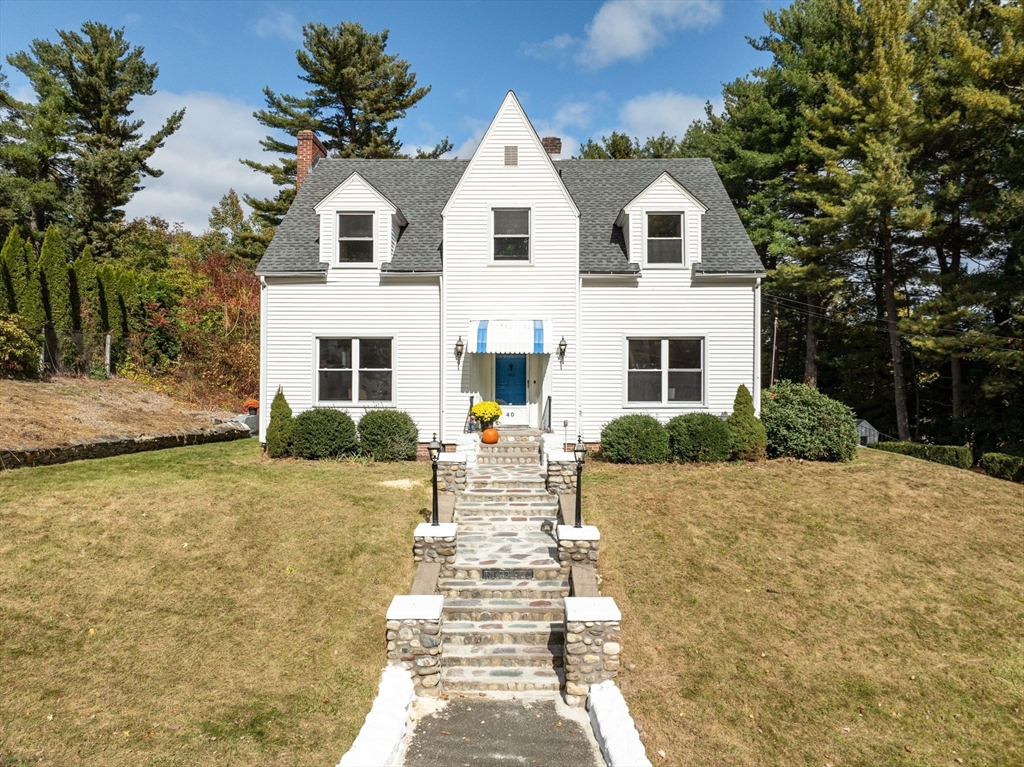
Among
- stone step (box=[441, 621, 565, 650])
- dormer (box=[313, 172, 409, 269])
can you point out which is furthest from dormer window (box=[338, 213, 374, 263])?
stone step (box=[441, 621, 565, 650])

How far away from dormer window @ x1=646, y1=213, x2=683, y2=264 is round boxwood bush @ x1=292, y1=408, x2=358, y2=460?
11.1m

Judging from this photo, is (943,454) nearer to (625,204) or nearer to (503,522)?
(625,204)

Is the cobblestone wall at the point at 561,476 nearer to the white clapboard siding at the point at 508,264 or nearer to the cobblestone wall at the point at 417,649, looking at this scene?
the white clapboard siding at the point at 508,264

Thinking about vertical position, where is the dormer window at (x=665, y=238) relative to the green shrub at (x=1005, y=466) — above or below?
above

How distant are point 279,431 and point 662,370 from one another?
40.6 feet

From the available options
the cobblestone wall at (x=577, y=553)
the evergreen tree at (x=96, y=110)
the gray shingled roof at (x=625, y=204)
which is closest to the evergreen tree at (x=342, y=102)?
the evergreen tree at (x=96, y=110)

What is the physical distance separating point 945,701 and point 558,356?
1243 centimetres

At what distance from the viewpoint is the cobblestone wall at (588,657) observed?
8.11 meters

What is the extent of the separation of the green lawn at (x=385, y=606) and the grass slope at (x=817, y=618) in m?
0.03

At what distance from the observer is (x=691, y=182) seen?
2145 centimetres

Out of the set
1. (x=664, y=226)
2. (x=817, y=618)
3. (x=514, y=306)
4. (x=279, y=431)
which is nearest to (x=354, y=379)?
(x=279, y=431)

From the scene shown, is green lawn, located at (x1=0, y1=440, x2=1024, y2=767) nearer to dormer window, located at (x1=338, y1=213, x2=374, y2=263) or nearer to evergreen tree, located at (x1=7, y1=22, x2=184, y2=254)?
dormer window, located at (x1=338, y1=213, x2=374, y2=263)

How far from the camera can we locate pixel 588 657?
26.6 ft

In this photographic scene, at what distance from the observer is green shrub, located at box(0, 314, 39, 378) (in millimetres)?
19891
